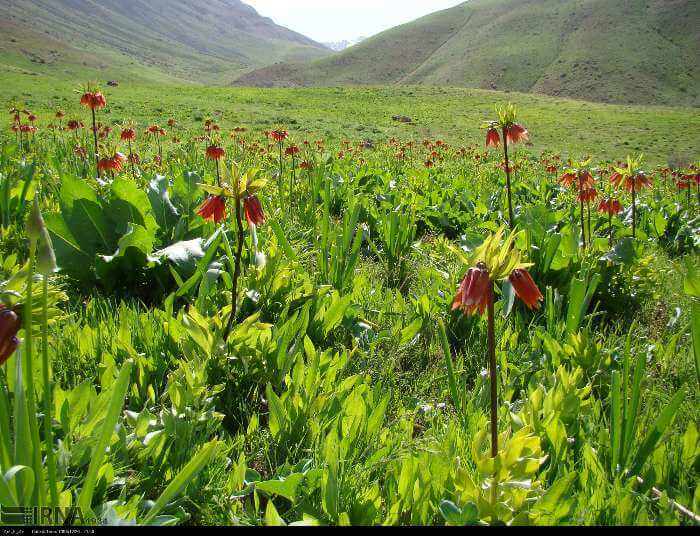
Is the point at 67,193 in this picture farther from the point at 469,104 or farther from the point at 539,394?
the point at 469,104

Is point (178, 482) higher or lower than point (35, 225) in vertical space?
lower

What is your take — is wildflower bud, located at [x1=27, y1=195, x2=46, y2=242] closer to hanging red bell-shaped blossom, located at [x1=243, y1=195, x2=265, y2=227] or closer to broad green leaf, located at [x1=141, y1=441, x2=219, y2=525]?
broad green leaf, located at [x1=141, y1=441, x2=219, y2=525]

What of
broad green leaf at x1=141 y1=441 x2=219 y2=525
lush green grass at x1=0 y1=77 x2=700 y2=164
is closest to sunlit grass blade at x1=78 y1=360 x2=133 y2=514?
broad green leaf at x1=141 y1=441 x2=219 y2=525

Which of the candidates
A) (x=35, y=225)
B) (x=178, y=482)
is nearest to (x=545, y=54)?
(x=178, y=482)

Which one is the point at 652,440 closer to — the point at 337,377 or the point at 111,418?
the point at 337,377

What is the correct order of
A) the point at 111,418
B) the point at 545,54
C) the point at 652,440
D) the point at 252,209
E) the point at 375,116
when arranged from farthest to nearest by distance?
the point at 545,54, the point at 375,116, the point at 252,209, the point at 652,440, the point at 111,418

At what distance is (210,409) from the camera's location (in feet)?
5.00

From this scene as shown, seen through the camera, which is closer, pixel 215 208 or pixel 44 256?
pixel 44 256

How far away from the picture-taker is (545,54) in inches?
4087

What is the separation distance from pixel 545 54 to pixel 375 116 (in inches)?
3664

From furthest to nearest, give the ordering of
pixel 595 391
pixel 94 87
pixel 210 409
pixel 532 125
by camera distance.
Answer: pixel 532 125
pixel 94 87
pixel 595 391
pixel 210 409

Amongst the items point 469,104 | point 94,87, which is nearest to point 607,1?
point 469,104

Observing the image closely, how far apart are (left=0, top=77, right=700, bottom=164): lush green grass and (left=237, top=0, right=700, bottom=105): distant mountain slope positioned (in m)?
54.9

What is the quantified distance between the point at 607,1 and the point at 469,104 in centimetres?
10541
